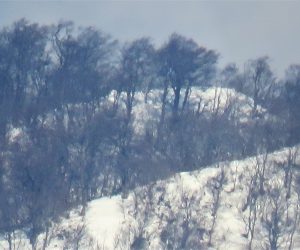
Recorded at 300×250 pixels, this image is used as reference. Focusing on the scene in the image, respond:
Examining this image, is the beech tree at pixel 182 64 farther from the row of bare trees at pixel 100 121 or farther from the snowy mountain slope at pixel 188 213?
the snowy mountain slope at pixel 188 213

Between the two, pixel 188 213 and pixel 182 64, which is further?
pixel 182 64

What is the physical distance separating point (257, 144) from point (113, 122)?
42.9ft

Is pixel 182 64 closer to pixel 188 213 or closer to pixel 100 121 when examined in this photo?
pixel 100 121

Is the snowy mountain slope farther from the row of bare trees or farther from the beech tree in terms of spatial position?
the beech tree

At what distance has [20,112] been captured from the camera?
63.8 metres

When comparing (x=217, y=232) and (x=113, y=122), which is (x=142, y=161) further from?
(x=217, y=232)

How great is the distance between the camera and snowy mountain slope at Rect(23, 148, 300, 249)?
47.6 meters

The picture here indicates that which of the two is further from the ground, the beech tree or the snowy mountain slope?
the beech tree

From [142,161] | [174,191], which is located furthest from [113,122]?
[174,191]

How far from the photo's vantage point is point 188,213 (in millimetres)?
49562

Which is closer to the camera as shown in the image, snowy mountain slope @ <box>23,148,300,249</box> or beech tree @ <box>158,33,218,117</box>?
snowy mountain slope @ <box>23,148,300,249</box>

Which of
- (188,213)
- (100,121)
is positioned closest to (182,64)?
(100,121)

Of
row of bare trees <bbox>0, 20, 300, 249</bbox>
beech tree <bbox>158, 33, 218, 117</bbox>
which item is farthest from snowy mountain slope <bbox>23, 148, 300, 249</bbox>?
beech tree <bbox>158, 33, 218, 117</bbox>

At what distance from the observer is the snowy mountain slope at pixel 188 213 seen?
4762 centimetres
